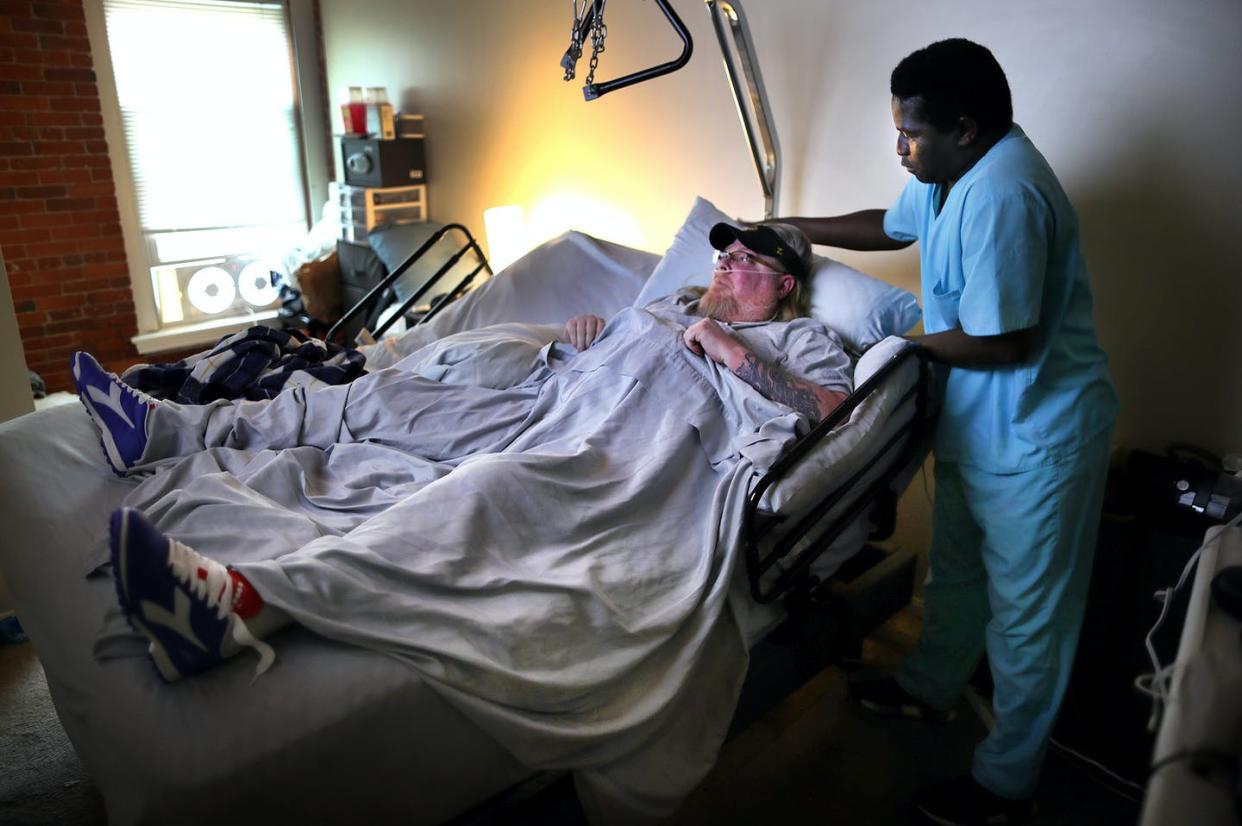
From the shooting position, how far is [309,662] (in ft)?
3.71

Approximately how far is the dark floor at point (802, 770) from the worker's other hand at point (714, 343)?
92 centimetres

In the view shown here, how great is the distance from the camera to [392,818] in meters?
1.12

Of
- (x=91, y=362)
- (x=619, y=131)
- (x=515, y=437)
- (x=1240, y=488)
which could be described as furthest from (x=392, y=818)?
(x=619, y=131)

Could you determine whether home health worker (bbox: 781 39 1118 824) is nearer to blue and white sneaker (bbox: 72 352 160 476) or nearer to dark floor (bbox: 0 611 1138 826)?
dark floor (bbox: 0 611 1138 826)

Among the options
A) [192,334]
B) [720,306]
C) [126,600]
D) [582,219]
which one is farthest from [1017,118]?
[192,334]

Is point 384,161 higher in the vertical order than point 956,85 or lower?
lower

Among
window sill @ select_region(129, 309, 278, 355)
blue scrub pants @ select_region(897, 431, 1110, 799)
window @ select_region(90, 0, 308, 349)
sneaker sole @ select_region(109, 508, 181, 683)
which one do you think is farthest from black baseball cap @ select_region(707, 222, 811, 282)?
window @ select_region(90, 0, 308, 349)

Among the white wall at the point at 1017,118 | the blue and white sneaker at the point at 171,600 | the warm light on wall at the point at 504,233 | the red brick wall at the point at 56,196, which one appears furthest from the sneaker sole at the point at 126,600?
the red brick wall at the point at 56,196

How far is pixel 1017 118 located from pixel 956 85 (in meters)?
0.63

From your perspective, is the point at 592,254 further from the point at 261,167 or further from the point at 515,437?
the point at 261,167

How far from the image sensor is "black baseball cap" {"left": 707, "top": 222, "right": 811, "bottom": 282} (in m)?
2.03

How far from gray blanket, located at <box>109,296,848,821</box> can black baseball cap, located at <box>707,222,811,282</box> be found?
205mm

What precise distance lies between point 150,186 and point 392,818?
14.5 feet

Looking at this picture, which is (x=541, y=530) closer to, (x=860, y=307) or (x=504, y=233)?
(x=860, y=307)
